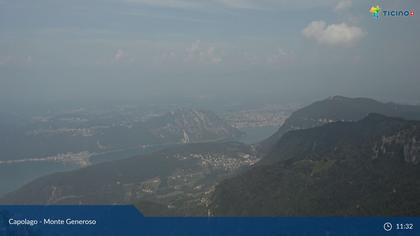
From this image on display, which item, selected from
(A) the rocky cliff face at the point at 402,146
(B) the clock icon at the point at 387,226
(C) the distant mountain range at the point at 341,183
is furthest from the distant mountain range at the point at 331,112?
(B) the clock icon at the point at 387,226

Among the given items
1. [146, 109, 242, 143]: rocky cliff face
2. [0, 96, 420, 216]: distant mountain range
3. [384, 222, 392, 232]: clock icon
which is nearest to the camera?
[384, 222, 392, 232]: clock icon

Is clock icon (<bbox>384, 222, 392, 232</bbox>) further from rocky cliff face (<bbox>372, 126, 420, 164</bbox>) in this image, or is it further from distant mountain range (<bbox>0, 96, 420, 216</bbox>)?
rocky cliff face (<bbox>372, 126, 420, 164</bbox>)

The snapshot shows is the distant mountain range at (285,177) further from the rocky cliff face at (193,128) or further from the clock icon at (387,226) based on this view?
the rocky cliff face at (193,128)

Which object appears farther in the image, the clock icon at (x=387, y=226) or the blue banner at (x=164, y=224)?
the blue banner at (x=164, y=224)

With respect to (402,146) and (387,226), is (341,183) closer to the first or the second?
(402,146)

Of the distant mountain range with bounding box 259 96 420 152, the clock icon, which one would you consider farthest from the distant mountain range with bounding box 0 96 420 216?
the clock icon

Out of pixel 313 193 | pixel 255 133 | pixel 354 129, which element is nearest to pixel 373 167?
pixel 313 193
